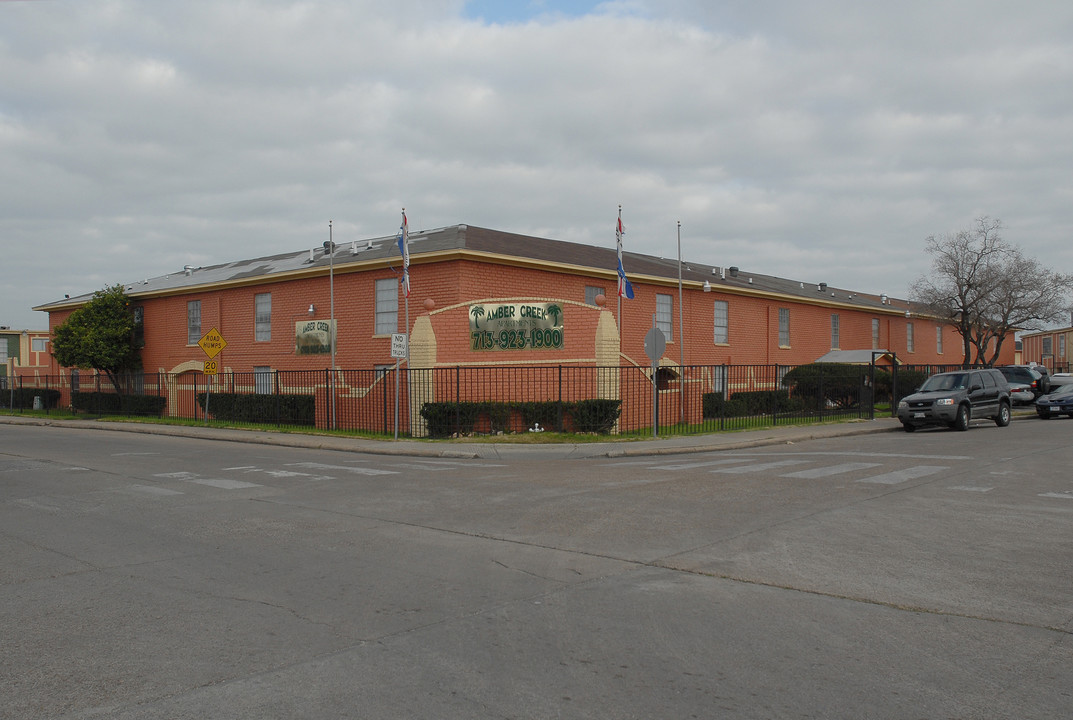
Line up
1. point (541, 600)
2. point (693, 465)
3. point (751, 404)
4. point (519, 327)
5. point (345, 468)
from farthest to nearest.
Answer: point (751, 404), point (519, 327), point (693, 465), point (345, 468), point (541, 600)

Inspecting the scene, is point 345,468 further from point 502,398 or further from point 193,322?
point 193,322

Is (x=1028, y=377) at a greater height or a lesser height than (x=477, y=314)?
lesser

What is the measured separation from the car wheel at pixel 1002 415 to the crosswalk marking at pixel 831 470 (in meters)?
12.7

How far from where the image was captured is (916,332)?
5306 centimetres

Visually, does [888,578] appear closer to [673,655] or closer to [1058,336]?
[673,655]

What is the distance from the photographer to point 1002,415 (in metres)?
25.2

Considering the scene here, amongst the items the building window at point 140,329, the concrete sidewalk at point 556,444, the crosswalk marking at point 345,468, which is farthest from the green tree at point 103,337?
the crosswalk marking at point 345,468

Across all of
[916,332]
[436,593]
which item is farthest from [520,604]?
[916,332]

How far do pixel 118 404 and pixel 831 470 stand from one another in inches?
1363

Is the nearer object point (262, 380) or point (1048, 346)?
point (262, 380)

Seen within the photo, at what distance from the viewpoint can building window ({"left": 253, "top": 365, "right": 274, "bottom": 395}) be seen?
31502mm

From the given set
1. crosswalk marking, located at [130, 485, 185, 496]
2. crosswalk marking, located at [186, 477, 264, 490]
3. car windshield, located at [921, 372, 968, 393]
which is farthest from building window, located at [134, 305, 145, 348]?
car windshield, located at [921, 372, 968, 393]

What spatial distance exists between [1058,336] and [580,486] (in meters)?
71.8

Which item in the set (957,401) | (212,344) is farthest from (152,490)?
(957,401)
